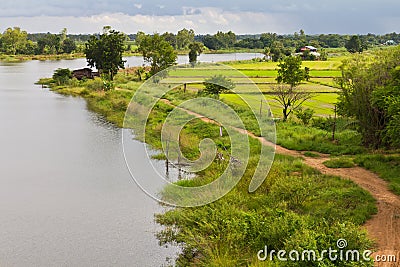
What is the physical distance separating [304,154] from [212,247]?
7005 millimetres

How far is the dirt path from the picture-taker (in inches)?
297

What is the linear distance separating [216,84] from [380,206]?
45.8 ft

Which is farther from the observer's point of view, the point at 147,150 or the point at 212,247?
the point at 147,150

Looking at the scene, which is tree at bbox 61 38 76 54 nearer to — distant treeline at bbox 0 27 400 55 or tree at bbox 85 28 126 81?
distant treeline at bbox 0 27 400 55

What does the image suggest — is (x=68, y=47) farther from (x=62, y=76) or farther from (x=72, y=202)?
(x=72, y=202)

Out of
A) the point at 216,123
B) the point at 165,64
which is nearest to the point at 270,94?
the point at 216,123

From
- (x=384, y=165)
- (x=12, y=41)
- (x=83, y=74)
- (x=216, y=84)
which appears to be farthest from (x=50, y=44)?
(x=384, y=165)

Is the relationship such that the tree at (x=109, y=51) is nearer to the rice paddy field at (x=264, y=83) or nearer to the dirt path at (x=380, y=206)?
the rice paddy field at (x=264, y=83)

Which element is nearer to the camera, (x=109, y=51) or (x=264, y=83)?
(x=264, y=83)

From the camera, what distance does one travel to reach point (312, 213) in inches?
355

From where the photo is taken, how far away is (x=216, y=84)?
886 inches

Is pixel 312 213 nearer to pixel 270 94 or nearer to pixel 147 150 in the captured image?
pixel 147 150

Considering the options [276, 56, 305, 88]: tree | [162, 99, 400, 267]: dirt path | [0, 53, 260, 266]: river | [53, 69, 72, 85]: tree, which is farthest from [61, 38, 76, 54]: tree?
[162, 99, 400, 267]: dirt path

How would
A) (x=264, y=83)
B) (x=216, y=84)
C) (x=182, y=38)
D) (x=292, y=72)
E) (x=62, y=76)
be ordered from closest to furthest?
(x=292, y=72) < (x=216, y=84) < (x=264, y=83) < (x=62, y=76) < (x=182, y=38)
